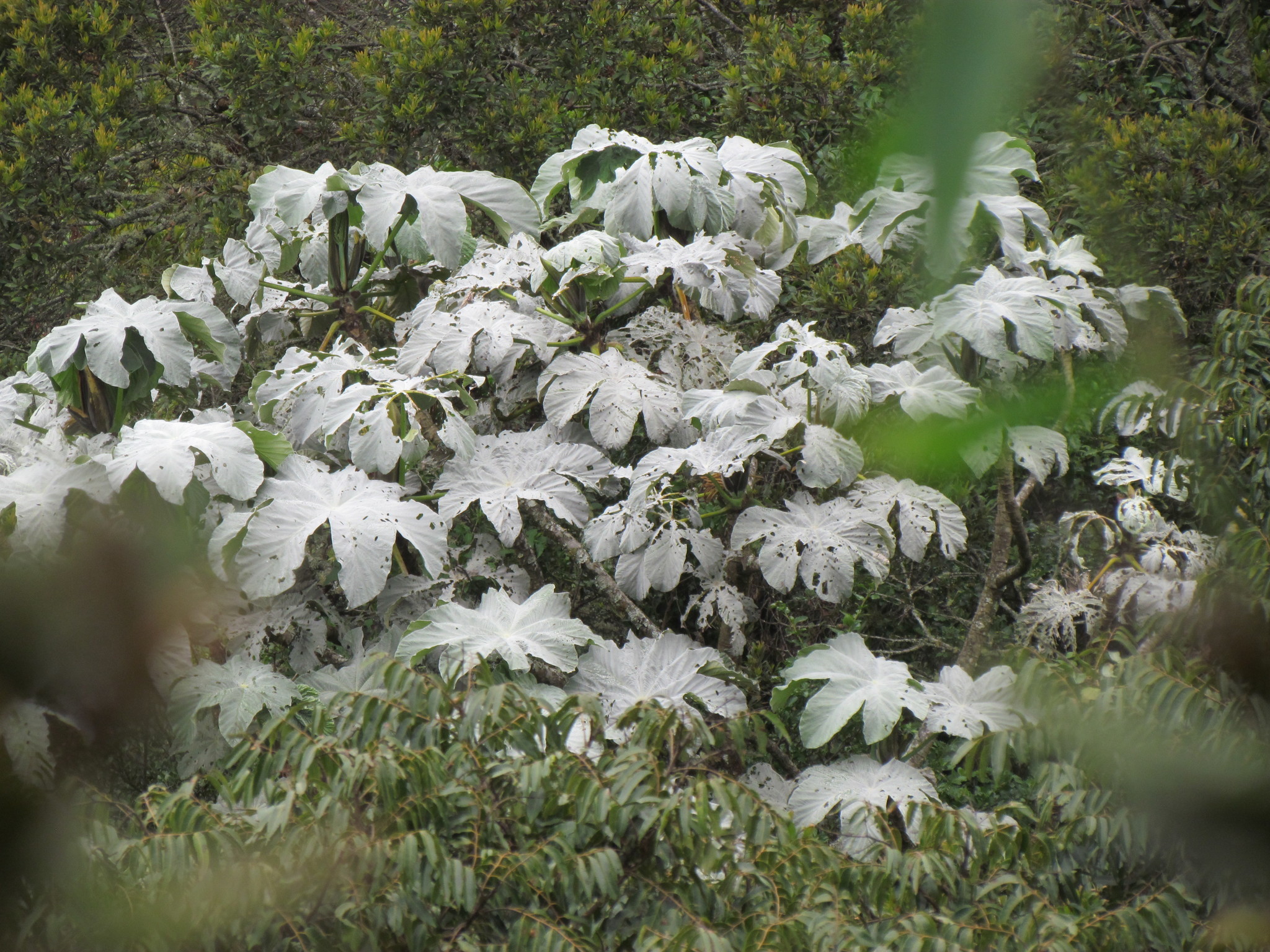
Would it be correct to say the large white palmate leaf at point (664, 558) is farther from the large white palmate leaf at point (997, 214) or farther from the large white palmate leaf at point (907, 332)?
the large white palmate leaf at point (997, 214)

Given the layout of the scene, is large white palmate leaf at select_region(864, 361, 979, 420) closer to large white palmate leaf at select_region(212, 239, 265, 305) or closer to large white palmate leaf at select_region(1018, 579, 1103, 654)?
large white palmate leaf at select_region(1018, 579, 1103, 654)

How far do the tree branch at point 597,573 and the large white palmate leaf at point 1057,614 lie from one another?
35.1 inches

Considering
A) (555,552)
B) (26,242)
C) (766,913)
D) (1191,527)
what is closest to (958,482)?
(1191,527)

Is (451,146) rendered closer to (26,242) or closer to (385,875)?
(26,242)

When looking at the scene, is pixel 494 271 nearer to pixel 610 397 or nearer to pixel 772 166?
pixel 610 397

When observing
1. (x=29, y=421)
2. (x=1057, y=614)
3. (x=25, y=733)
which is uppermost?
(x=25, y=733)

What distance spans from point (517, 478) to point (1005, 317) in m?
1.11

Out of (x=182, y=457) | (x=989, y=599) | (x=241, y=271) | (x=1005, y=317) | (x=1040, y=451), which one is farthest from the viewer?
(x=241, y=271)

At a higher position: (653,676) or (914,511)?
(914,511)

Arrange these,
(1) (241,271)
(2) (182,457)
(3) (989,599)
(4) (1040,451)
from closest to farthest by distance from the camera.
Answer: (2) (182,457) → (4) (1040,451) → (3) (989,599) → (1) (241,271)

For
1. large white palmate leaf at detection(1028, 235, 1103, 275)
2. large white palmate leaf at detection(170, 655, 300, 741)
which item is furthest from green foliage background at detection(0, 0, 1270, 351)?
large white palmate leaf at detection(170, 655, 300, 741)

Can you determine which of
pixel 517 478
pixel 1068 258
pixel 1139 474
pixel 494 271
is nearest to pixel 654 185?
pixel 494 271

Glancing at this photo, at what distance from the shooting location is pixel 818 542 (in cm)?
240

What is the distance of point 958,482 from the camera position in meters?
3.14
